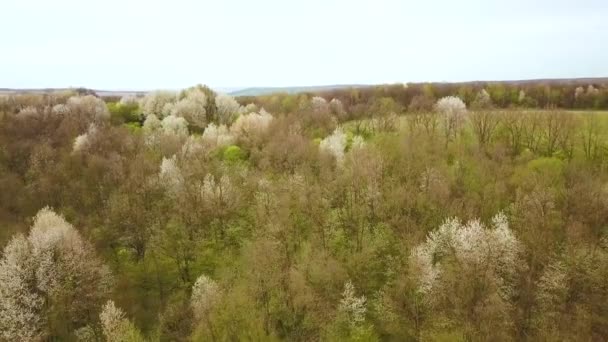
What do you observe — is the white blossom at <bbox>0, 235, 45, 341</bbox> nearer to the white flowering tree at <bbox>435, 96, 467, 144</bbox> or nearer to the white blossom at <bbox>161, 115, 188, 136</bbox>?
the white blossom at <bbox>161, 115, 188, 136</bbox>

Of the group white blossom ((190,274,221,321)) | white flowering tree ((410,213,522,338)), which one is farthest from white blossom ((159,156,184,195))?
white flowering tree ((410,213,522,338))

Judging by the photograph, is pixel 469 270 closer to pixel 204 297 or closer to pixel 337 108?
pixel 204 297

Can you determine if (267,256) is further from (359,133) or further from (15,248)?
(359,133)

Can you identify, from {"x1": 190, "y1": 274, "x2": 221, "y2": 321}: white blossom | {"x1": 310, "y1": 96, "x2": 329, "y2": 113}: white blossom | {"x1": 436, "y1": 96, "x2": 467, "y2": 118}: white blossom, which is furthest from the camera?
{"x1": 310, "y1": 96, "x2": 329, "y2": 113}: white blossom

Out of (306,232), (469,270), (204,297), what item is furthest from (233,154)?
(469,270)

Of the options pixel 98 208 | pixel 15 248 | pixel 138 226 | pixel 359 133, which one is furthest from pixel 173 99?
pixel 15 248
